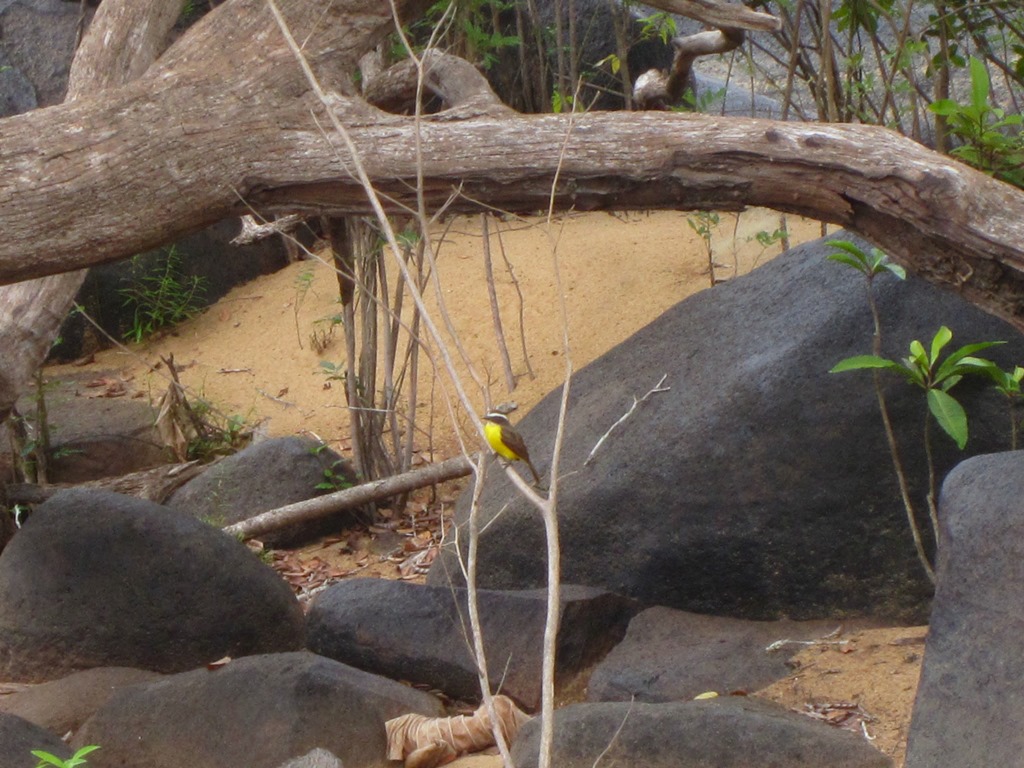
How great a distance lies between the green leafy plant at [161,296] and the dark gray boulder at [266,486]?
278 centimetres

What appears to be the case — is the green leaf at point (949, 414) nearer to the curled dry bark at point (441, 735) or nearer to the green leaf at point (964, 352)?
the green leaf at point (964, 352)

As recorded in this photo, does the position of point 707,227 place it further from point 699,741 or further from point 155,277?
point 699,741

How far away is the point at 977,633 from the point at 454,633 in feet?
6.74

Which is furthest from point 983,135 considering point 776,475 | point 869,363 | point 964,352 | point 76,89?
point 76,89

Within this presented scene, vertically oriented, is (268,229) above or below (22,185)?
below

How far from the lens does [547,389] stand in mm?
7070

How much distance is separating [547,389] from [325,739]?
3621mm

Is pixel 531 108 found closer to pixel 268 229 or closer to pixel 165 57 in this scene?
pixel 268 229

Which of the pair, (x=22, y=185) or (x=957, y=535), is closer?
(x=957, y=535)

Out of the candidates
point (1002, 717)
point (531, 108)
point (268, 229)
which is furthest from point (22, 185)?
point (531, 108)

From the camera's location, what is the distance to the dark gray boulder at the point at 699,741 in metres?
3.11

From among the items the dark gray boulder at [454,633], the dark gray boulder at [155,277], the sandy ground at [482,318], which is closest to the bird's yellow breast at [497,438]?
the dark gray boulder at [454,633]

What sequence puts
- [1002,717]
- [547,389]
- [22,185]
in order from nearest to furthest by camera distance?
[1002,717]
[22,185]
[547,389]

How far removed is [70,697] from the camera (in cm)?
415
